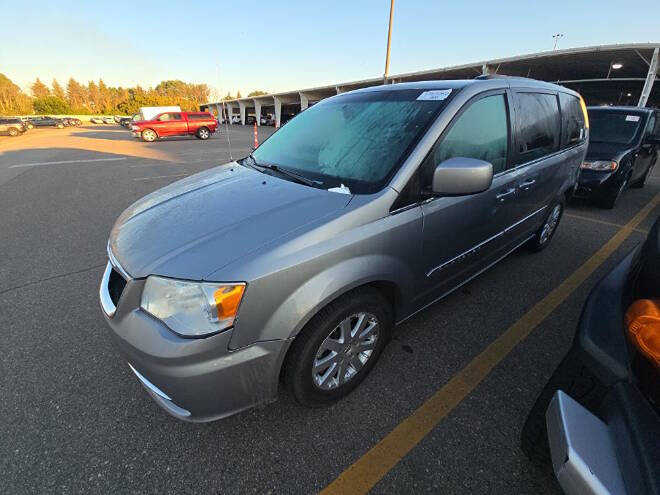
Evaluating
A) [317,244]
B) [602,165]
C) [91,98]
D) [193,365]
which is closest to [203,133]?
[602,165]

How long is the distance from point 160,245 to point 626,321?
6.22 feet

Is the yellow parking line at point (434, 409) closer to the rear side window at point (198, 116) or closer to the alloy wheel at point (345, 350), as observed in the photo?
the alloy wheel at point (345, 350)

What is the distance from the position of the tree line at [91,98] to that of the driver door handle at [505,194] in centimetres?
7727

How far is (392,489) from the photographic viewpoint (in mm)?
1496

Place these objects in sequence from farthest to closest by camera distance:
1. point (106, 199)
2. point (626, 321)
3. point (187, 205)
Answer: point (106, 199) → point (187, 205) → point (626, 321)

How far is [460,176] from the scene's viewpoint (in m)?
1.75

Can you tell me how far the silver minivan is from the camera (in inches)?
55.3

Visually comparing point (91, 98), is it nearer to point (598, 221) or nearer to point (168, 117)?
point (168, 117)

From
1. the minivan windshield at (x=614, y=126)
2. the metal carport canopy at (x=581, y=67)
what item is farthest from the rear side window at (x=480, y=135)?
the metal carport canopy at (x=581, y=67)

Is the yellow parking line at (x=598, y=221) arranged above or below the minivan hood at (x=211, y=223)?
below

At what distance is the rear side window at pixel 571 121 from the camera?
3.39 m

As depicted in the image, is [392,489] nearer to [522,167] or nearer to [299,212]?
[299,212]

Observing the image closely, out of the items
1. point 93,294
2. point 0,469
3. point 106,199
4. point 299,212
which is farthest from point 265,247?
point 106,199

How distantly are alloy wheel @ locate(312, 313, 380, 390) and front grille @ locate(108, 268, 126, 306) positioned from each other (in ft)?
3.54
